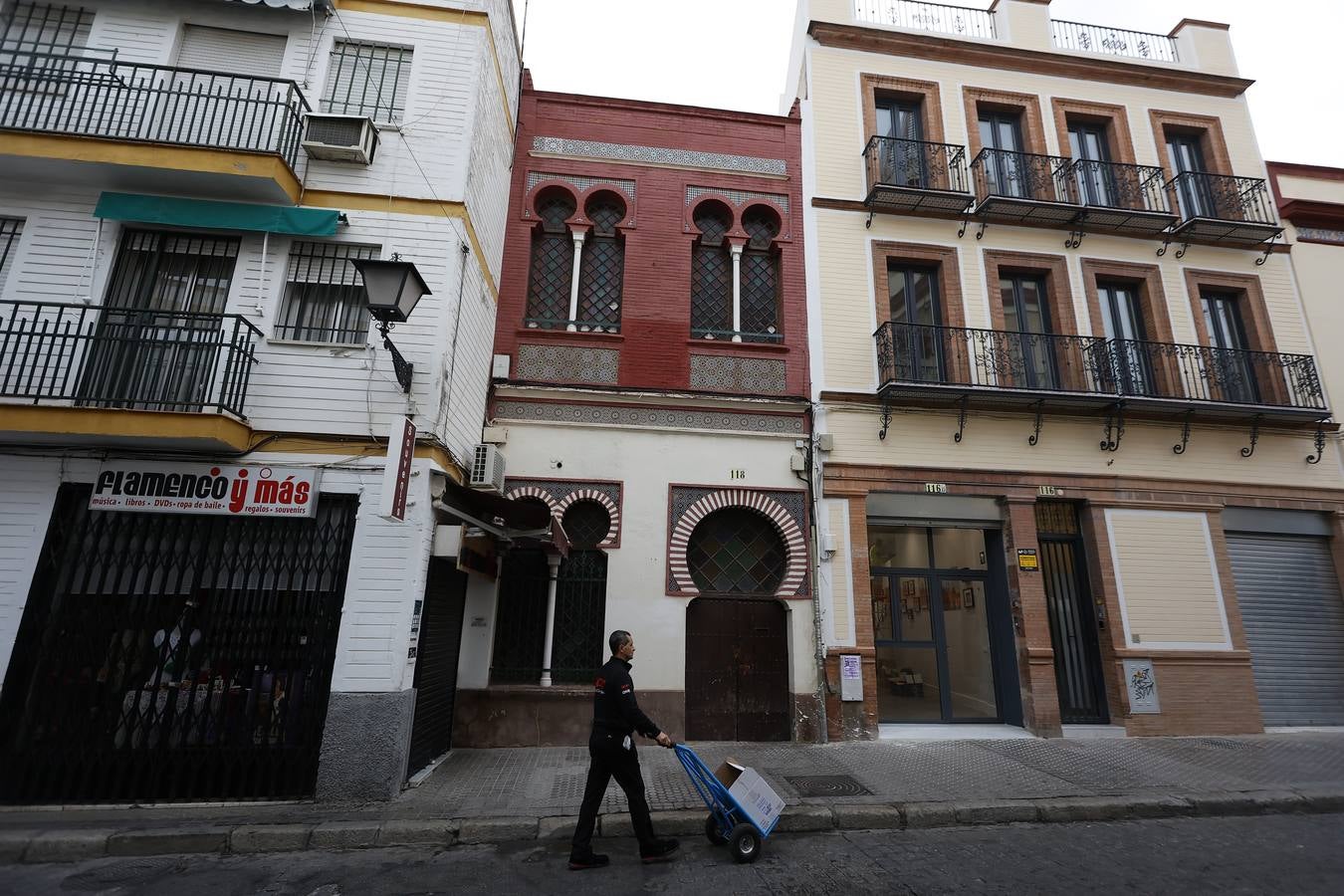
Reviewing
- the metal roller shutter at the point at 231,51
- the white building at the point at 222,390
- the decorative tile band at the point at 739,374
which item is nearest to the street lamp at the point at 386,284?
the white building at the point at 222,390

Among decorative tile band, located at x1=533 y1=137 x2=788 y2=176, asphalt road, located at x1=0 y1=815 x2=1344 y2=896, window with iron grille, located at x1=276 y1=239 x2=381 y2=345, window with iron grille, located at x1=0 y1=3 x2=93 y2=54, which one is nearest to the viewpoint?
asphalt road, located at x1=0 y1=815 x2=1344 y2=896

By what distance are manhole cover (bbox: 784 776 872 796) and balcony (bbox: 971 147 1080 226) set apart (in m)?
9.65

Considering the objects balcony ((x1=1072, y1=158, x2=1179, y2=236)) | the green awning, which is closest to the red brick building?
the green awning

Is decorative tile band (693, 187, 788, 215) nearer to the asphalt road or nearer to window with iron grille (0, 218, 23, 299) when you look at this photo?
window with iron grille (0, 218, 23, 299)

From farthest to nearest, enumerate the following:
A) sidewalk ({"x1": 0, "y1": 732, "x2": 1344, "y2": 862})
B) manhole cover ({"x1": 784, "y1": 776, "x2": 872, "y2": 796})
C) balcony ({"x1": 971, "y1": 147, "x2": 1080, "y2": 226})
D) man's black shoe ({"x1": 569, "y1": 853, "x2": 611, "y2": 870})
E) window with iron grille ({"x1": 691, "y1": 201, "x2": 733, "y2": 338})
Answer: balcony ({"x1": 971, "y1": 147, "x2": 1080, "y2": 226})
window with iron grille ({"x1": 691, "y1": 201, "x2": 733, "y2": 338})
manhole cover ({"x1": 784, "y1": 776, "x2": 872, "y2": 796})
sidewalk ({"x1": 0, "y1": 732, "x2": 1344, "y2": 862})
man's black shoe ({"x1": 569, "y1": 853, "x2": 611, "y2": 870})

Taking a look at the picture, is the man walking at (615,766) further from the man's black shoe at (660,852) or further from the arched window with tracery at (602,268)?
the arched window with tracery at (602,268)

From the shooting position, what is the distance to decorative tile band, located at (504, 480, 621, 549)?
9.19 metres

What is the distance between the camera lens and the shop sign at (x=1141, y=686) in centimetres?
933

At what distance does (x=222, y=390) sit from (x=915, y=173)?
11.4m

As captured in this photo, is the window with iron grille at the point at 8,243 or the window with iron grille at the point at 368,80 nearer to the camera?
the window with iron grille at the point at 8,243

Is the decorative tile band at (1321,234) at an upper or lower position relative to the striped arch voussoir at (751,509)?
upper

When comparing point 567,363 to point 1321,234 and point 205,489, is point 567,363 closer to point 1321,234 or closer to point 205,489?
point 205,489

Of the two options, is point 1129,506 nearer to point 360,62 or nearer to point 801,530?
point 801,530

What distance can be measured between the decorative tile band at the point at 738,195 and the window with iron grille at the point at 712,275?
0.68 ft
